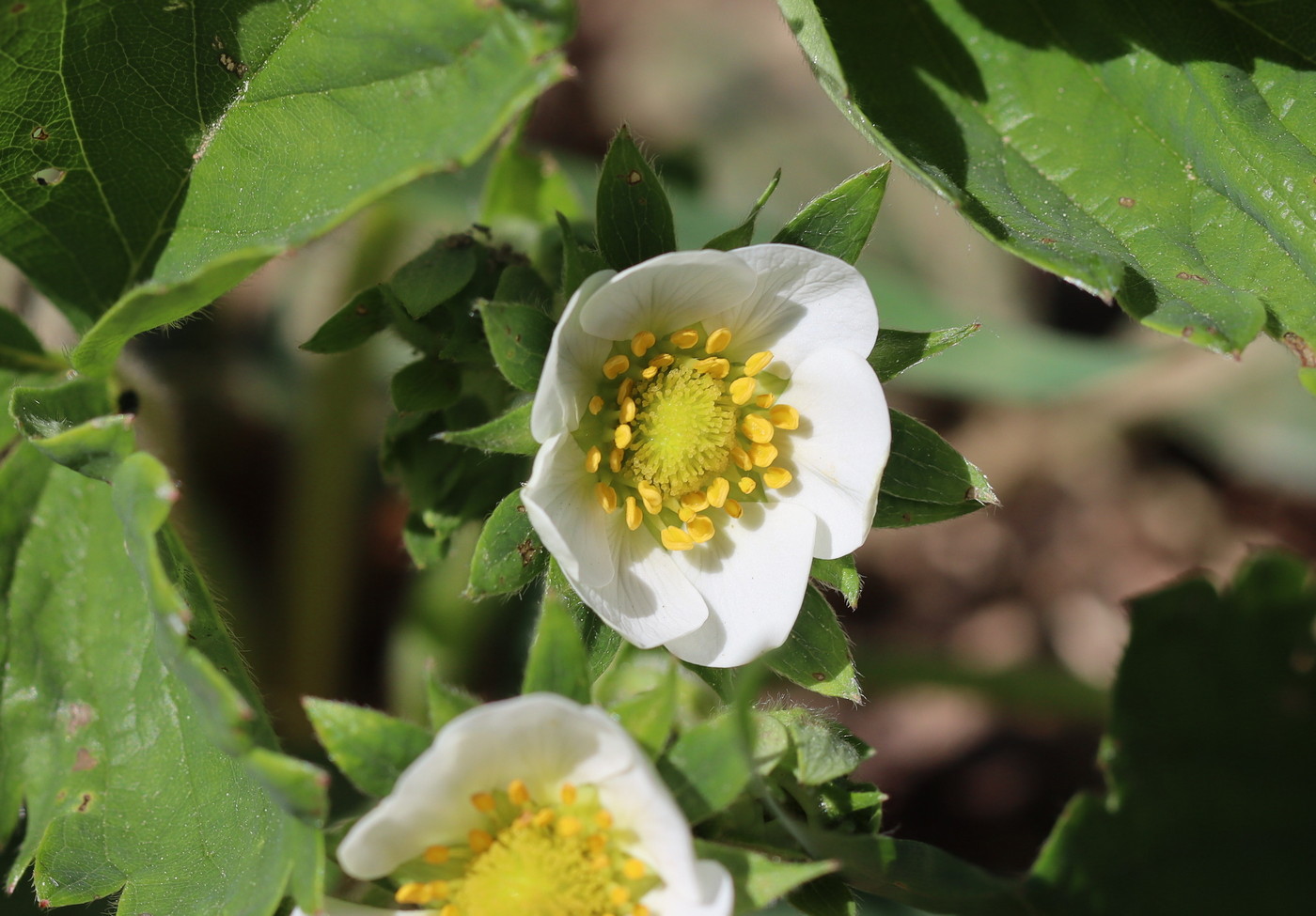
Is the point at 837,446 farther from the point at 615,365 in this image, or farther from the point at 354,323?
the point at 354,323

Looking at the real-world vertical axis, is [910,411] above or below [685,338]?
below

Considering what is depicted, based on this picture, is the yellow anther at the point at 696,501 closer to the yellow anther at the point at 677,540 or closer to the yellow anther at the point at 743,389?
the yellow anther at the point at 677,540

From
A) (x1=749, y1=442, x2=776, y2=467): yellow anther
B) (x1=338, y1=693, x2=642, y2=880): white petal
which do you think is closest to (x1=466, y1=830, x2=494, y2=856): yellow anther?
(x1=338, y1=693, x2=642, y2=880): white petal

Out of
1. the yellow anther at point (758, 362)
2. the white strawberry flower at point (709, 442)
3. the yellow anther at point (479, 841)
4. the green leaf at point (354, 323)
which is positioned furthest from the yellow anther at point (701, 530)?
the green leaf at point (354, 323)

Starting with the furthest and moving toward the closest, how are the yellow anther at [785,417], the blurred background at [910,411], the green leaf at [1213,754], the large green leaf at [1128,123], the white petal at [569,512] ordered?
the blurred background at [910,411]
the green leaf at [1213,754]
the large green leaf at [1128,123]
the yellow anther at [785,417]
the white petal at [569,512]

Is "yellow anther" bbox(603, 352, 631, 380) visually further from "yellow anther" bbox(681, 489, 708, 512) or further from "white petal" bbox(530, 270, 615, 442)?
"yellow anther" bbox(681, 489, 708, 512)

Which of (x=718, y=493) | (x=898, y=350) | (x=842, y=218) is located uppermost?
(x=842, y=218)

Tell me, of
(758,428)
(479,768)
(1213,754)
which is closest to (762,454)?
(758,428)
